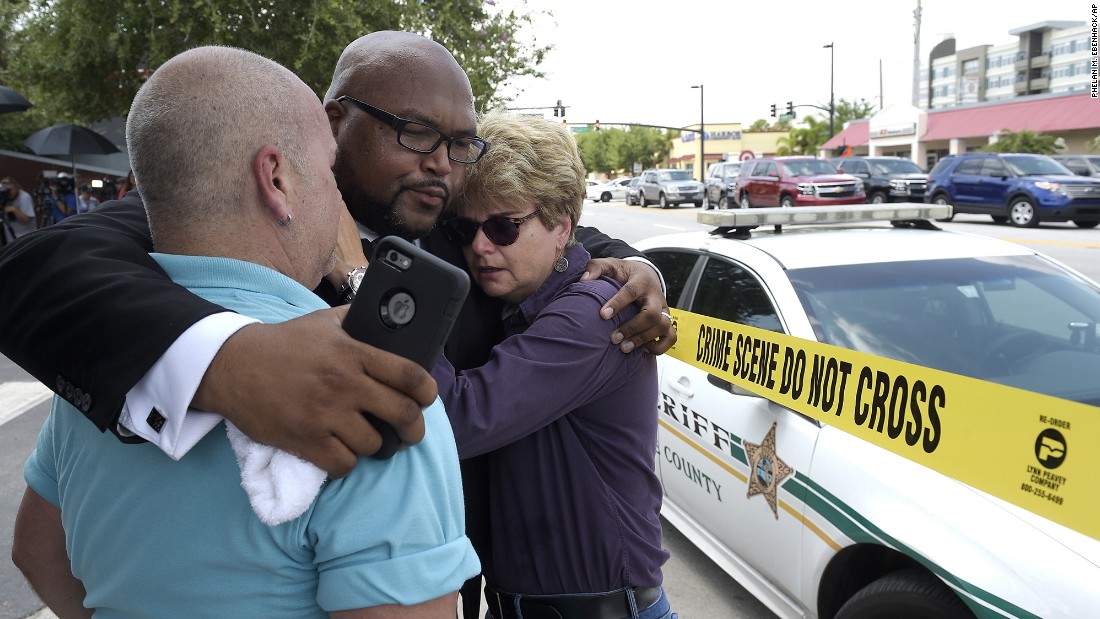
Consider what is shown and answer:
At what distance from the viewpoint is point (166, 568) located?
1.00m

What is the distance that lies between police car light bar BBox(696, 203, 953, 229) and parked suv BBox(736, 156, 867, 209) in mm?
19547

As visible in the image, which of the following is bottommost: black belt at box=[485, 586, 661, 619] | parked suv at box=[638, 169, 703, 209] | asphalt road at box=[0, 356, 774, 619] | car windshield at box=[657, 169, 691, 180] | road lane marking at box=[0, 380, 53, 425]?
asphalt road at box=[0, 356, 774, 619]

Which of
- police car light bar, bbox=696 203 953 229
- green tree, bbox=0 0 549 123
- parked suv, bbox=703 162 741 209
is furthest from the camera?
parked suv, bbox=703 162 741 209

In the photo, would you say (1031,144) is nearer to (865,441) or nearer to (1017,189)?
(1017,189)

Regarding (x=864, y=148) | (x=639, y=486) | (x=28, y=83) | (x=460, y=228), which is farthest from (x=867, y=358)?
(x=864, y=148)

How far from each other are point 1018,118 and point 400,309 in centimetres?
4610

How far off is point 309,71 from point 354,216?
11672 mm

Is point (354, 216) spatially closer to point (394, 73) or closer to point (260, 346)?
point (394, 73)

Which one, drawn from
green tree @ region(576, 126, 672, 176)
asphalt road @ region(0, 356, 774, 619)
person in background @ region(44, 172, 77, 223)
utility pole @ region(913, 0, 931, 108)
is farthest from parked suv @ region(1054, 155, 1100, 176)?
green tree @ region(576, 126, 672, 176)

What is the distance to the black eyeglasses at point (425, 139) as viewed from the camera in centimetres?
188

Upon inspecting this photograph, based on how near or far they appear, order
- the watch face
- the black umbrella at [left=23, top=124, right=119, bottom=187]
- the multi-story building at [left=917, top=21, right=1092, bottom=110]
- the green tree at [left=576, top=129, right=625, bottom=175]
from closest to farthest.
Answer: the watch face → the black umbrella at [left=23, top=124, right=119, bottom=187] → the multi-story building at [left=917, top=21, right=1092, bottom=110] → the green tree at [left=576, top=129, right=625, bottom=175]

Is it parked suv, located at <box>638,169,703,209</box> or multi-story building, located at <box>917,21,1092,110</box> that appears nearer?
parked suv, located at <box>638,169,703,209</box>

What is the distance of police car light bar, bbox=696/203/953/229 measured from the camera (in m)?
3.88

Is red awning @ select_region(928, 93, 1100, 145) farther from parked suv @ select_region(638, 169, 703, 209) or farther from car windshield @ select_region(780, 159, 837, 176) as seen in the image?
car windshield @ select_region(780, 159, 837, 176)
